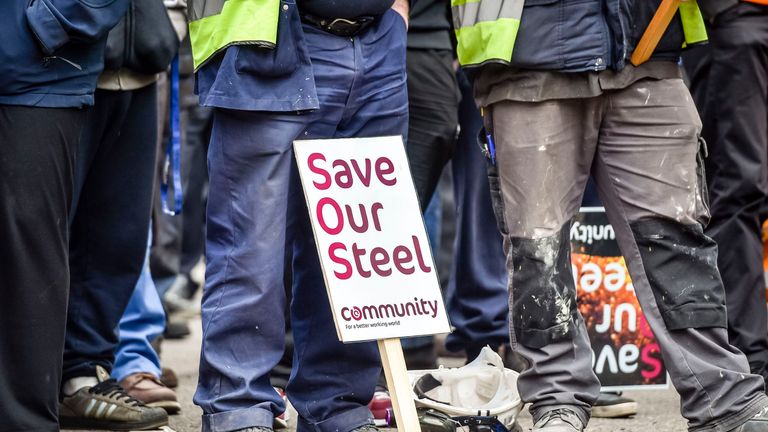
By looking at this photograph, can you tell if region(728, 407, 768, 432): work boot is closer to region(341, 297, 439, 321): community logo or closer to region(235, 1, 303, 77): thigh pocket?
region(341, 297, 439, 321): community logo

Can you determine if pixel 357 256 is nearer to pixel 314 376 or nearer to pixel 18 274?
pixel 314 376

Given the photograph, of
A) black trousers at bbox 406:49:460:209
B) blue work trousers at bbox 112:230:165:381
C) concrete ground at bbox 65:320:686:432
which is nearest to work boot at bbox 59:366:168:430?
concrete ground at bbox 65:320:686:432

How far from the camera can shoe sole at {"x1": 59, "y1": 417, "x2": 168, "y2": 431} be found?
448 cm

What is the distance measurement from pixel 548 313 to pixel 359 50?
974mm

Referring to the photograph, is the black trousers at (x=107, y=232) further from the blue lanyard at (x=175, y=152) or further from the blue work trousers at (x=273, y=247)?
the blue work trousers at (x=273, y=247)

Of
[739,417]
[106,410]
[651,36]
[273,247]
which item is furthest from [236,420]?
[651,36]

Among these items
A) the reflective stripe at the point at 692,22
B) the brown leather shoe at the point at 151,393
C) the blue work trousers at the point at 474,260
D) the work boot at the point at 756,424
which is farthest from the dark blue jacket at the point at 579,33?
the brown leather shoe at the point at 151,393

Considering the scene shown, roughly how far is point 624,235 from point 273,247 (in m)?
1.09

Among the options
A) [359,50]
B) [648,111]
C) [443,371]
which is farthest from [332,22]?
[443,371]

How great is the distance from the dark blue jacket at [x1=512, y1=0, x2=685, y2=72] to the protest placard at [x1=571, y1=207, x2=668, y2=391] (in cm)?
112

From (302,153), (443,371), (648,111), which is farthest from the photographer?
(443,371)

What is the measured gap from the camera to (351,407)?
4000 mm

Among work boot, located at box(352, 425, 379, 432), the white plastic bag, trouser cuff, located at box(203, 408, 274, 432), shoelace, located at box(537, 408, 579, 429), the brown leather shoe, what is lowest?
the brown leather shoe

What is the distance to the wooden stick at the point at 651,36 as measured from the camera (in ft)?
12.8
